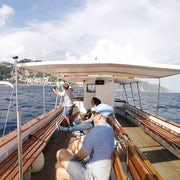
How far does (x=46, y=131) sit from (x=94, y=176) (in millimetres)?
4061


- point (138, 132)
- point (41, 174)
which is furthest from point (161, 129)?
point (41, 174)

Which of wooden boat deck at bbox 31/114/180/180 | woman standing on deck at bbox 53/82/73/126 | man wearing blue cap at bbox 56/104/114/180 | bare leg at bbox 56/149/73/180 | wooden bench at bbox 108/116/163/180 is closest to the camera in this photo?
wooden bench at bbox 108/116/163/180

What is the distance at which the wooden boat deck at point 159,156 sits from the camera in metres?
5.93

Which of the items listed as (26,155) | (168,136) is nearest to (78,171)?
(26,155)

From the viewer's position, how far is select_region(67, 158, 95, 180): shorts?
372cm

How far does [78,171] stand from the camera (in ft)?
12.4

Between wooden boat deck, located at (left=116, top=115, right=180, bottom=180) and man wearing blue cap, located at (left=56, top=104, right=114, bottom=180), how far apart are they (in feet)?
8.02

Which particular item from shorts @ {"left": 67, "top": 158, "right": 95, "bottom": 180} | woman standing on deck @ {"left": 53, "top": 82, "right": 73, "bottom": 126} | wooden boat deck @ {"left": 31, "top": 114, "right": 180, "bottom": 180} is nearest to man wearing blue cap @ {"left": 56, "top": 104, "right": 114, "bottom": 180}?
shorts @ {"left": 67, "top": 158, "right": 95, "bottom": 180}

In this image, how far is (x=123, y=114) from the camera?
15.2m

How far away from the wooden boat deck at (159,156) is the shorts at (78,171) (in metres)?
2.52

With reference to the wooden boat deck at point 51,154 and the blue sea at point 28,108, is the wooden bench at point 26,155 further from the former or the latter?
the blue sea at point 28,108

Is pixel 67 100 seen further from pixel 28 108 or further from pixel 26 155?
pixel 28 108

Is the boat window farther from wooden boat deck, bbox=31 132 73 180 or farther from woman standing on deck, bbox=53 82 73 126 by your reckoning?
woman standing on deck, bbox=53 82 73 126

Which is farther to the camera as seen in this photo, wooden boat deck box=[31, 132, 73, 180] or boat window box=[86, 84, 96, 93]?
boat window box=[86, 84, 96, 93]
